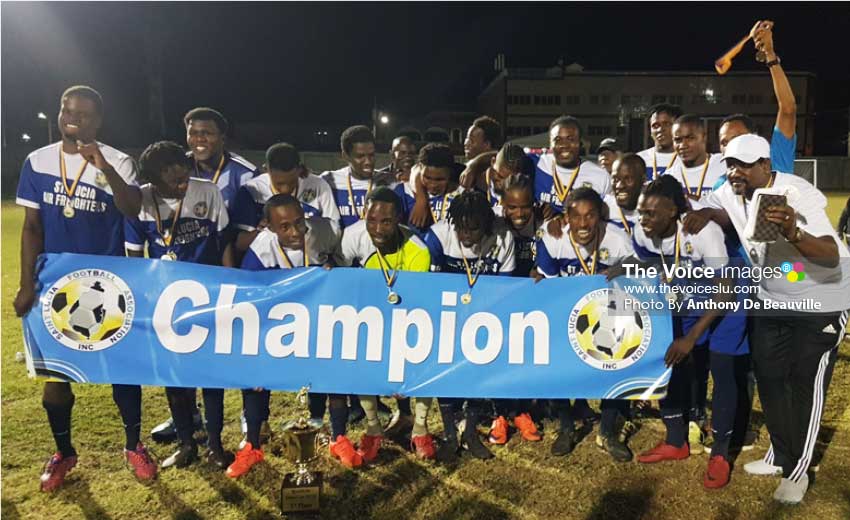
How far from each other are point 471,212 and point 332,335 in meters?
1.26

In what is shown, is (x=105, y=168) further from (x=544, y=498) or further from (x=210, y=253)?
(x=544, y=498)

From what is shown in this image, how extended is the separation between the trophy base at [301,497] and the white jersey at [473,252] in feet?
5.42

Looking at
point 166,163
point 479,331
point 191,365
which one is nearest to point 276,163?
point 166,163

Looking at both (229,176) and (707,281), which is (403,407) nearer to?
(229,176)

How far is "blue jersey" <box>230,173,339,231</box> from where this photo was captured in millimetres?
4559

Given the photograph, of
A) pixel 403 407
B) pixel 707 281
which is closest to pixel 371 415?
pixel 403 407

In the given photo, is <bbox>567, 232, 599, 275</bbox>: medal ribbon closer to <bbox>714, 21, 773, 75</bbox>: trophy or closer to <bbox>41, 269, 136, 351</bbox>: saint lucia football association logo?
<bbox>714, 21, 773, 75</bbox>: trophy

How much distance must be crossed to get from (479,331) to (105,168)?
266 cm

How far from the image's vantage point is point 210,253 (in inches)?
169

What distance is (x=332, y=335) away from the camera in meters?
3.96

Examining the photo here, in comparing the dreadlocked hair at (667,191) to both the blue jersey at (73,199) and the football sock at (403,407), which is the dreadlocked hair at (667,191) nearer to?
the football sock at (403,407)

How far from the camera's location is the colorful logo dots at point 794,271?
3.48 m

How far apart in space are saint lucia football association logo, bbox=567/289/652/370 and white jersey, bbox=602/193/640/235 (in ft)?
2.35

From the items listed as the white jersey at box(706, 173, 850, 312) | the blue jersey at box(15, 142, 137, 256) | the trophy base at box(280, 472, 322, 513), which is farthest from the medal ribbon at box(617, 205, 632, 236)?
the blue jersey at box(15, 142, 137, 256)
